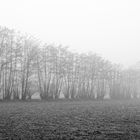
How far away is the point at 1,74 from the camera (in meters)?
46.8

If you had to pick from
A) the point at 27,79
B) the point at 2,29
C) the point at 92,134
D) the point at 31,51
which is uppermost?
the point at 2,29

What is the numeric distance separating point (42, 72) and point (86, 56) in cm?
1964

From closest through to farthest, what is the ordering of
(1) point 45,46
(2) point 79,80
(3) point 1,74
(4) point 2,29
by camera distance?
(4) point 2,29
(3) point 1,74
(1) point 45,46
(2) point 79,80

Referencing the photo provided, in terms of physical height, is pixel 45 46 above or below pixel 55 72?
above

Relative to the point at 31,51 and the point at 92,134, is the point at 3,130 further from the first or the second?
the point at 31,51

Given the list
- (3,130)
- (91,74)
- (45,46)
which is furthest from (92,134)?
(91,74)

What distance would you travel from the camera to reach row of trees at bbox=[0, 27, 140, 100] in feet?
145

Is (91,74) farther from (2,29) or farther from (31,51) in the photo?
(2,29)

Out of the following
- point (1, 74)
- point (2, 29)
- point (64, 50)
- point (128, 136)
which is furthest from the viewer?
point (64, 50)

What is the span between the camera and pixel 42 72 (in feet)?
179

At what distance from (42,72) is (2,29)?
1659 centimetres

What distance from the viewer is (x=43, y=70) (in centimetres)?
5419

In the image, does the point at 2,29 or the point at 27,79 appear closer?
the point at 2,29

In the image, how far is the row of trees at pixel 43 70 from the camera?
44281mm
